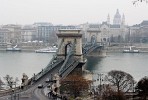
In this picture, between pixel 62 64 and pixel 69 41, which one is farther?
pixel 69 41

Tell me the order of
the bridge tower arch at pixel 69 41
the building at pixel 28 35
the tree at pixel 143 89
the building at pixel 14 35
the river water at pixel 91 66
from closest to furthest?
1. the tree at pixel 143 89
2. the bridge tower arch at pixel 69 41
3. the river water at pixel 91 66
4. the building at pixel 14 35
5. the building at pixel 28 35

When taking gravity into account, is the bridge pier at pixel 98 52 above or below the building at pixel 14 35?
below

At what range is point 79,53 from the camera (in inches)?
1244

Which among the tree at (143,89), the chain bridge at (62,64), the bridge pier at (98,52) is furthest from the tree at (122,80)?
the bridge pier at (98,52)

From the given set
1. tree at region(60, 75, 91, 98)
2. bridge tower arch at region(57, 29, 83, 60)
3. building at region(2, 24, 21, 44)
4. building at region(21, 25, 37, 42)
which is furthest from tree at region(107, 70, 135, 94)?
building at region(21, 25, 37, 42)

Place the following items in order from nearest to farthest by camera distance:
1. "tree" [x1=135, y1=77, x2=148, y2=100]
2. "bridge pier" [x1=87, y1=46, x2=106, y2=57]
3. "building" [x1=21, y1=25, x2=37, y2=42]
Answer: "tree" [x1=135, y1=77, x2=148, y2=100]
"bridge pier" [x1=87, y1=46, x2=106, y2=57]
"building" [x1=21, y1=25, x2=37, y2=42]

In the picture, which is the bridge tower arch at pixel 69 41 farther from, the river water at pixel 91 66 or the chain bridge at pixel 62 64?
the river water at pixel 91 66

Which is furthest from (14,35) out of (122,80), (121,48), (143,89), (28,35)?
(143,89)

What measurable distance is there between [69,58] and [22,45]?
44130 millimetres

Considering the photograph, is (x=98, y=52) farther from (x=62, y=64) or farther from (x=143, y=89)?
(x=143, y=89)

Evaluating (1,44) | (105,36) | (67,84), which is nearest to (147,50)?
(105,36)

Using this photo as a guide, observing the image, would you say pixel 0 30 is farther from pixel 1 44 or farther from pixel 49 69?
pixel 49 69

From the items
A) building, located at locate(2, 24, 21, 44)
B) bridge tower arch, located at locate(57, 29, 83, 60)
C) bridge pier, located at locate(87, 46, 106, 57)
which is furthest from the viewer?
building, located at locate(2, 24, 21, 44)

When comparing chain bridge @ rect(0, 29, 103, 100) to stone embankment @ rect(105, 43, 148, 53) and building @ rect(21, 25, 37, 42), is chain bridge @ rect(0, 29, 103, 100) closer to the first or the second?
stone embankment @ rect(105, 43, 148, 53)
